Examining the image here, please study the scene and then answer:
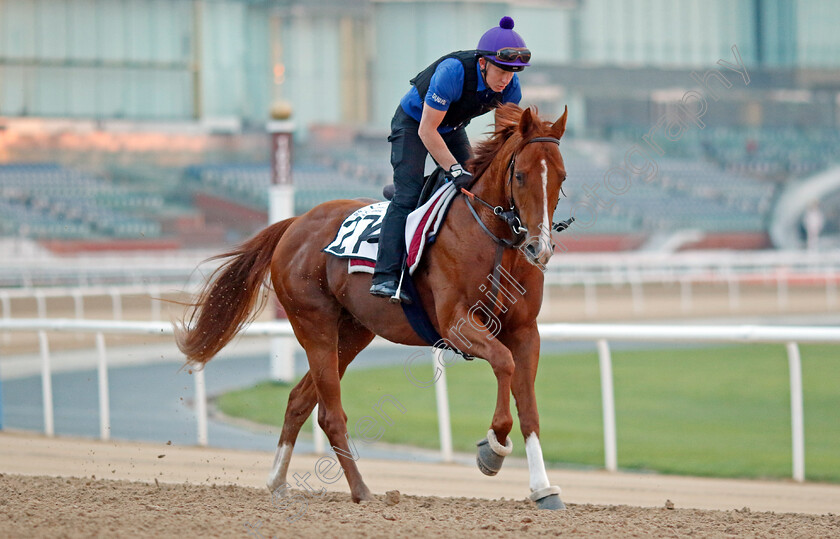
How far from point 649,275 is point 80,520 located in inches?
635

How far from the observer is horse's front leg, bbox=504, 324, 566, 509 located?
13.0 feet

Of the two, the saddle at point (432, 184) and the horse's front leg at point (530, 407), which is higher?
the saddle at point (432, 184)

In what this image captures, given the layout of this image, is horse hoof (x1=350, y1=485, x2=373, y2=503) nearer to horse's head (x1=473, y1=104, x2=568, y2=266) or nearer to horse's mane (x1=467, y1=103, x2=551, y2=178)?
horse's head (x1=473, y1=104, x2=568, y2=266)

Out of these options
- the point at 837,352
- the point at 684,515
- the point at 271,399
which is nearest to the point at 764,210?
the point at 837,352

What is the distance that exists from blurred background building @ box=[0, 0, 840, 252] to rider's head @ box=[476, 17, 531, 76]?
17.3 metres

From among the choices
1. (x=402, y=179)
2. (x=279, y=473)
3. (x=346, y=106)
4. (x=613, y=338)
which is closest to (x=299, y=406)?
(x=279, y=473)

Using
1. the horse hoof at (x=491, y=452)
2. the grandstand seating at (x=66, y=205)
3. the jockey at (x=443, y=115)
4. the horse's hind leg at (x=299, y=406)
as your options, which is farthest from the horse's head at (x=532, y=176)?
the grandstand seating at (x=66, y=205)

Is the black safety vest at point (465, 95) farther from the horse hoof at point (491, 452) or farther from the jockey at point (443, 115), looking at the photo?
the horse hoof at point (491, 452)

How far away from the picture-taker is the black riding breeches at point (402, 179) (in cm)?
431

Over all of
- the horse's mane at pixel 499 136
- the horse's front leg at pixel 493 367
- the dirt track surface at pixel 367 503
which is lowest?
the dirt track surface at pixel 367 503

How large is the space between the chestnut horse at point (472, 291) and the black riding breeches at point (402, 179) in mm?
140

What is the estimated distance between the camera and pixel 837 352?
13.3 meters

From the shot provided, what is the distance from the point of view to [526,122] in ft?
12.7

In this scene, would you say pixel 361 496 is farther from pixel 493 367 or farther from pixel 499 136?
pixel 499 136
